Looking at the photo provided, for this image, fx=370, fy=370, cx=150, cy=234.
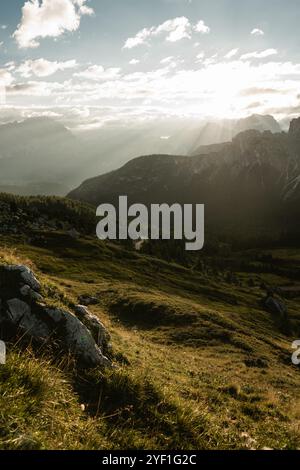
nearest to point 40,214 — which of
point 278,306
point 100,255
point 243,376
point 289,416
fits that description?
point 100,255

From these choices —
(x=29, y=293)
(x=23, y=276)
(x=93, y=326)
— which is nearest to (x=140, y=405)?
(x=29, y=293)

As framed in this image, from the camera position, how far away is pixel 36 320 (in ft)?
46.5

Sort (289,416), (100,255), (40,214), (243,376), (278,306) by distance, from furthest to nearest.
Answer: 1. (40,214)
2. (100,255)
3. (278,306)
4. (243,376)
5. (289,416)

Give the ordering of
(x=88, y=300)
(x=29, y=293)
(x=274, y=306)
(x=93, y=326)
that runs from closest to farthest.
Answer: (x=29, y=293)
(x=93, y=326)
(x=88, y=300)
(x=274, y=306)

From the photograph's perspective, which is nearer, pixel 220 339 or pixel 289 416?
pixel 289 416

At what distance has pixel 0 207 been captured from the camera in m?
162

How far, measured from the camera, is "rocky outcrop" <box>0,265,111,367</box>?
13336 mm

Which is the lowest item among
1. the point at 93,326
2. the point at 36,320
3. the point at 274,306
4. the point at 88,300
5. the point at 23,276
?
the point at 274,306

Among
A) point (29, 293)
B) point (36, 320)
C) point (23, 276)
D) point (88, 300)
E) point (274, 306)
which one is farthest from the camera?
point (274, 306)

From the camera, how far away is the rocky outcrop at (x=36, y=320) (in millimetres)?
13336

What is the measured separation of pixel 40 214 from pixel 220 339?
6199 inches

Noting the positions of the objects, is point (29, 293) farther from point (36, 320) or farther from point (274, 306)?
point (274, 306)

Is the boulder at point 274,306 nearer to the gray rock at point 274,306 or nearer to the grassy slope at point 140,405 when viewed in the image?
the gray rock at point 274,306
